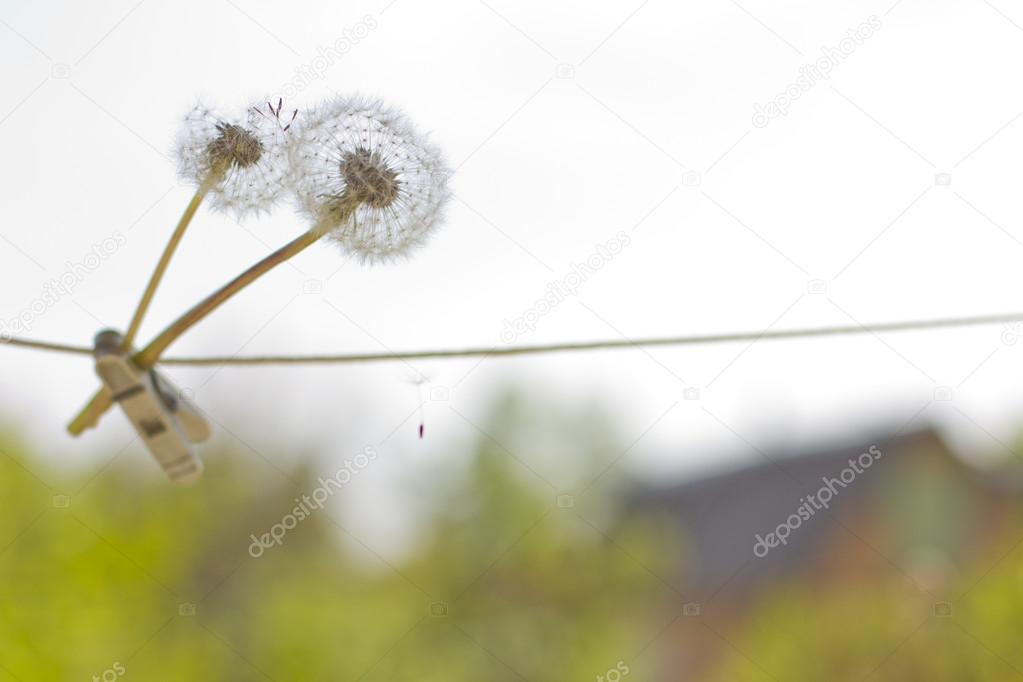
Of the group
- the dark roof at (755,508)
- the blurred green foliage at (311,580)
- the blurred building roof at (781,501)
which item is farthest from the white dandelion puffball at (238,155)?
the dark roof at (755,508)

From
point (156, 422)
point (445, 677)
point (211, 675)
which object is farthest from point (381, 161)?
point (445, 677)

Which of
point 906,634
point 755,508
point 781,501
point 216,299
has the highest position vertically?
point 755,508

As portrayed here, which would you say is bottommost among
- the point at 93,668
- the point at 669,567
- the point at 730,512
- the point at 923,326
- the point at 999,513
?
the point at 923,326

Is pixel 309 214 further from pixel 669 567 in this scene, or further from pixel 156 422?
pixel 669 567

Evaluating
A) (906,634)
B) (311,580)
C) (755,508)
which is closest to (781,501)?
(755,508)

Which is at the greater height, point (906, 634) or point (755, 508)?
point (755, 508)

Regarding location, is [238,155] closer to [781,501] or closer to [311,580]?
[311,580]

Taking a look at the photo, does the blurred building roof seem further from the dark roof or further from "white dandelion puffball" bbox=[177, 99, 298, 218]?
"white dandelion puffball" bbox=[177, 99, 298, 218]
